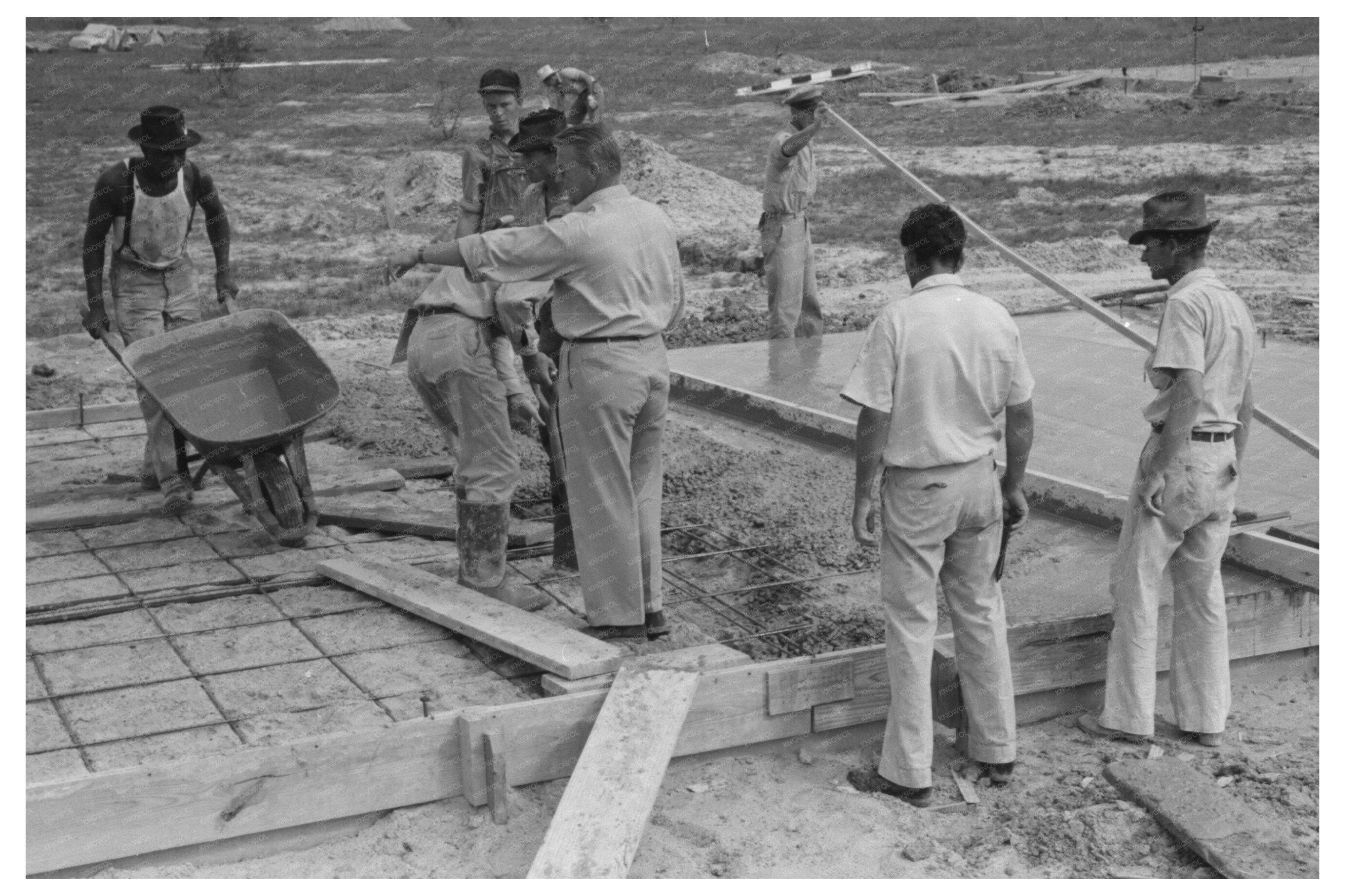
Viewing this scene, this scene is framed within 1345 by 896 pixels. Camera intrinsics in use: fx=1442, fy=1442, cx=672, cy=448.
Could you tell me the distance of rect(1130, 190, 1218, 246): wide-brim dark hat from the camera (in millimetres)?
4504

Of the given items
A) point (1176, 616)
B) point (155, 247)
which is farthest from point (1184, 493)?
point (155, 247)

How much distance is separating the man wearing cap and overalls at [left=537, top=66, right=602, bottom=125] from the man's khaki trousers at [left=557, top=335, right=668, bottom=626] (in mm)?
2033

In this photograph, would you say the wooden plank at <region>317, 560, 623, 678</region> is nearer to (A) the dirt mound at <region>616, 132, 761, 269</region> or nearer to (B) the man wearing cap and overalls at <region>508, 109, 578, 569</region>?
(B) the man wearing cap and overalls at <region>508, 109, 578, 569</region>

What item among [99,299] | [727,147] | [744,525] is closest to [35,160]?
[727,147]

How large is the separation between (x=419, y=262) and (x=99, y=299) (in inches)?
110

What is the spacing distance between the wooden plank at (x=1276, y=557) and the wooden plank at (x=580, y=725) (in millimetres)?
2028

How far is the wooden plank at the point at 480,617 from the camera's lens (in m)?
4.75

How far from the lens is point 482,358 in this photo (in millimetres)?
5664

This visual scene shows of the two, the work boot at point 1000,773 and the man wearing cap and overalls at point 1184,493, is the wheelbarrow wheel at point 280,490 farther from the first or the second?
the man wearing cap and overalls at point 1184,493

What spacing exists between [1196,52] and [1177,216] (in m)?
28.5

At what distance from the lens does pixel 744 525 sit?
6.69 m

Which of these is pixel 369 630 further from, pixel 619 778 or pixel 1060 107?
pixel 1060 107

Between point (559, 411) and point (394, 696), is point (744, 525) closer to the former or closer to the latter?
point (559, 411)

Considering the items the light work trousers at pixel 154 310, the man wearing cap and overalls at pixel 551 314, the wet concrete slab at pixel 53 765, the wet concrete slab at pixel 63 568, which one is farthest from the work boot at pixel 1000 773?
the light work trousers at pixel 154 310
